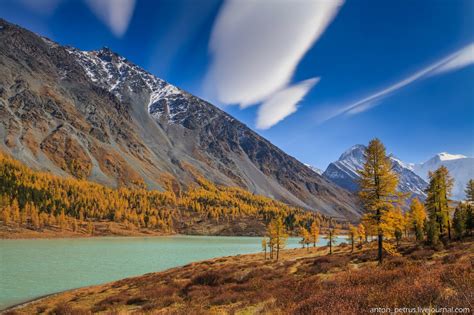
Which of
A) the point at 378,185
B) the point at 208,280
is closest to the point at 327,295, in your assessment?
the point at 208,280

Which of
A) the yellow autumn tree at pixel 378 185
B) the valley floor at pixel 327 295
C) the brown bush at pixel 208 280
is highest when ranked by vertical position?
the yellow autumn tree at pixel 378 185

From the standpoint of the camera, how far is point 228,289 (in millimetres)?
23906

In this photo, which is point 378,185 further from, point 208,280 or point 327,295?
point 327,295

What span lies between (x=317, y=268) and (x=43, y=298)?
102 ft

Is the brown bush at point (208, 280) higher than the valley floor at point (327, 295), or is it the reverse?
the valley floor at point (327, 295)

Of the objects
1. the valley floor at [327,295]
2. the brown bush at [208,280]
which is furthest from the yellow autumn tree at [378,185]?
the brown bush at [208,280]

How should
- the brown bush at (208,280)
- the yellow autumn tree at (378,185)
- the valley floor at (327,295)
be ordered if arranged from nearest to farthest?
the valley floor at (327,295) < the brown bush at (208,280) < the yellow autumn tree at (378,185)

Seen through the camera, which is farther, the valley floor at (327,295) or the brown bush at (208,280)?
the brown bush at (208,280)

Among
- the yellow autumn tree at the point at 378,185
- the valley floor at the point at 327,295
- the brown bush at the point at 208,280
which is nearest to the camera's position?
the valley floor at the point at 327,295

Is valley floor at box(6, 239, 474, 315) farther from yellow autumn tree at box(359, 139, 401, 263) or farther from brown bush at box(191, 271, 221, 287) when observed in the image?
yellow autumn tree at box(359, 139, 401, 263)

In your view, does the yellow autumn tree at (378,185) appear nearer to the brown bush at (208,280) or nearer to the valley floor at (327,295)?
the valley floor at (327,295)

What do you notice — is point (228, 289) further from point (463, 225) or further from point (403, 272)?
point (463, 225)

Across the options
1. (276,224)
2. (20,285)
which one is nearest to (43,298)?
(20,285)

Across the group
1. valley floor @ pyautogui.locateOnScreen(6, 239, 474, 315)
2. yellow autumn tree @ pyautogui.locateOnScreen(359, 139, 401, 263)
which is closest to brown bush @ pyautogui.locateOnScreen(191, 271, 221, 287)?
valley floor @ pyautogui.locateOnScreen(6, 239, 474, 315)
